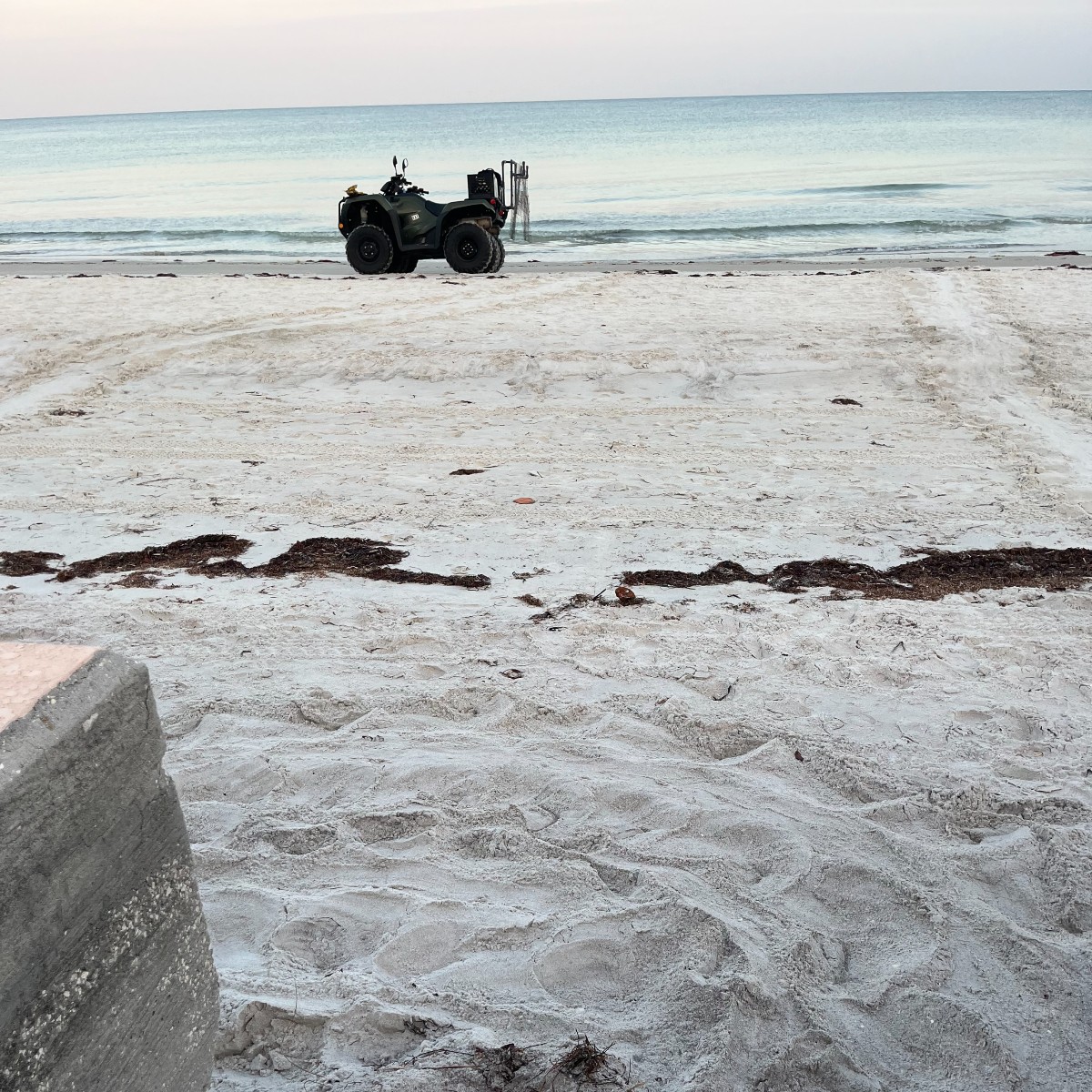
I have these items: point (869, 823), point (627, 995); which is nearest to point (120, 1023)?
point (627, 995)

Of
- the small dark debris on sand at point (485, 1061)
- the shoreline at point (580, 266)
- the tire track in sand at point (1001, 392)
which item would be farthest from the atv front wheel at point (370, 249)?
the small dark debris on sand at point (485, 1061)

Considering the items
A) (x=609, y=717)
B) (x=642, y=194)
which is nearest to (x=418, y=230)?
(x=609, y=717)

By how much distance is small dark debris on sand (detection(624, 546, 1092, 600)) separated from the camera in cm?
391

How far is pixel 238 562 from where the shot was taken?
14.0 feet

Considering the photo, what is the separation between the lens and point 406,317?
8922 millimetres

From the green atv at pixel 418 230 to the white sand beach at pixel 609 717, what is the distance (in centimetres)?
664

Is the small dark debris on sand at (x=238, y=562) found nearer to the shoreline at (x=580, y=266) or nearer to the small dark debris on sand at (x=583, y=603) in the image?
the small dark debris on sand at (x=583, y=603)

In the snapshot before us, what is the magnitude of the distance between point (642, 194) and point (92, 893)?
1151 inches

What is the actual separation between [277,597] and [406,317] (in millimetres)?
5526

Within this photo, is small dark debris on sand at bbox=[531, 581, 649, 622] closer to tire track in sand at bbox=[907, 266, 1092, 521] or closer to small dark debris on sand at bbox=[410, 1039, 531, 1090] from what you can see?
small dark debris on sand at bbox=[410, 1039, 531, 1090]

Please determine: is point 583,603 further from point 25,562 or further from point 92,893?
point 92,893

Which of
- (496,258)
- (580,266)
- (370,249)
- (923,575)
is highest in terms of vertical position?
(370,249)

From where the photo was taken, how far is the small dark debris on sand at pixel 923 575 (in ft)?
12.8

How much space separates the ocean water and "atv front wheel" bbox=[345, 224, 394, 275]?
4854 mm
